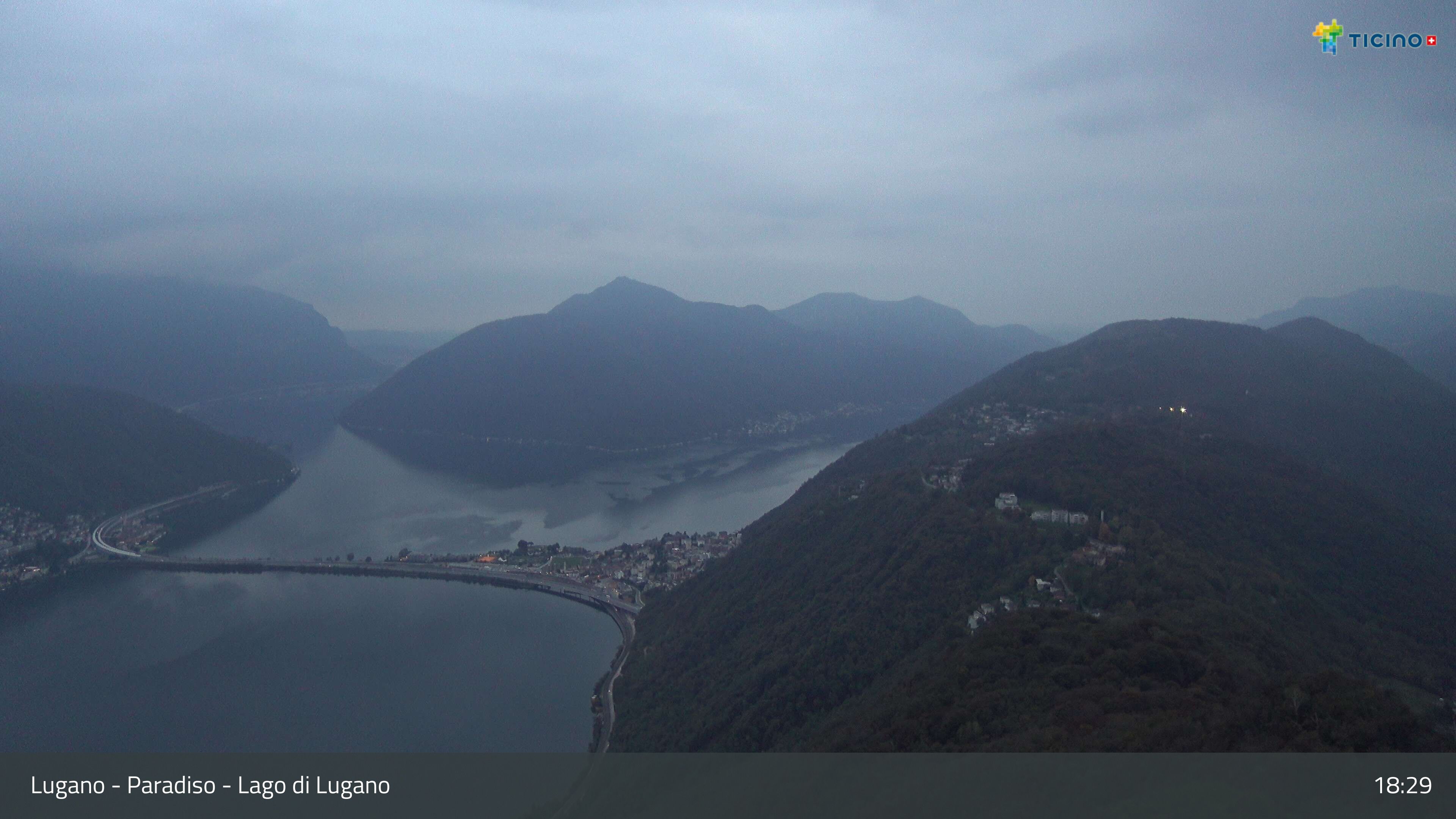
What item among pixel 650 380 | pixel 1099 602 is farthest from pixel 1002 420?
pixel 650 380

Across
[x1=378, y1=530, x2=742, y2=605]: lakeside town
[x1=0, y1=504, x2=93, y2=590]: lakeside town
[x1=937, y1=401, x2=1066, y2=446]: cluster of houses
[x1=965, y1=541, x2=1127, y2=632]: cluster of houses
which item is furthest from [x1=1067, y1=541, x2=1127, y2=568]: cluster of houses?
[x1=0, y1=504, x2=93, y2=590]: lakeside town

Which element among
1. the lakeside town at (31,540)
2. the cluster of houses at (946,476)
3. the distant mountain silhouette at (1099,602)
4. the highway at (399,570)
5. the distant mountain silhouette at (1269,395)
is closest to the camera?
the distant mountain silhouette at (1099,602)

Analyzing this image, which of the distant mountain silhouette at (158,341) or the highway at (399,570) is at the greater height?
the distant mountain silhouette at (158,341)

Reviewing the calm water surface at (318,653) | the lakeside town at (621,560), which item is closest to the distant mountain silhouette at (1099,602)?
the lakeside town at (621,560)

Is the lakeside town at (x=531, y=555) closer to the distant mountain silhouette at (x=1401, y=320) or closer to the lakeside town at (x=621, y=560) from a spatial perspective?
the lakeside town at (x=621, y=560)

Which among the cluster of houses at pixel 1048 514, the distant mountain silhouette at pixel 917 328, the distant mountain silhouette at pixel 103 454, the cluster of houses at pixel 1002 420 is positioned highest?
the distant mountain silhouette at pixel 917 328

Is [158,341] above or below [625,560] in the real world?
above

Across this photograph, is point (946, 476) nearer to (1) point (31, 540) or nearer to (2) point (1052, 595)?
(2) point (1052, 595)
